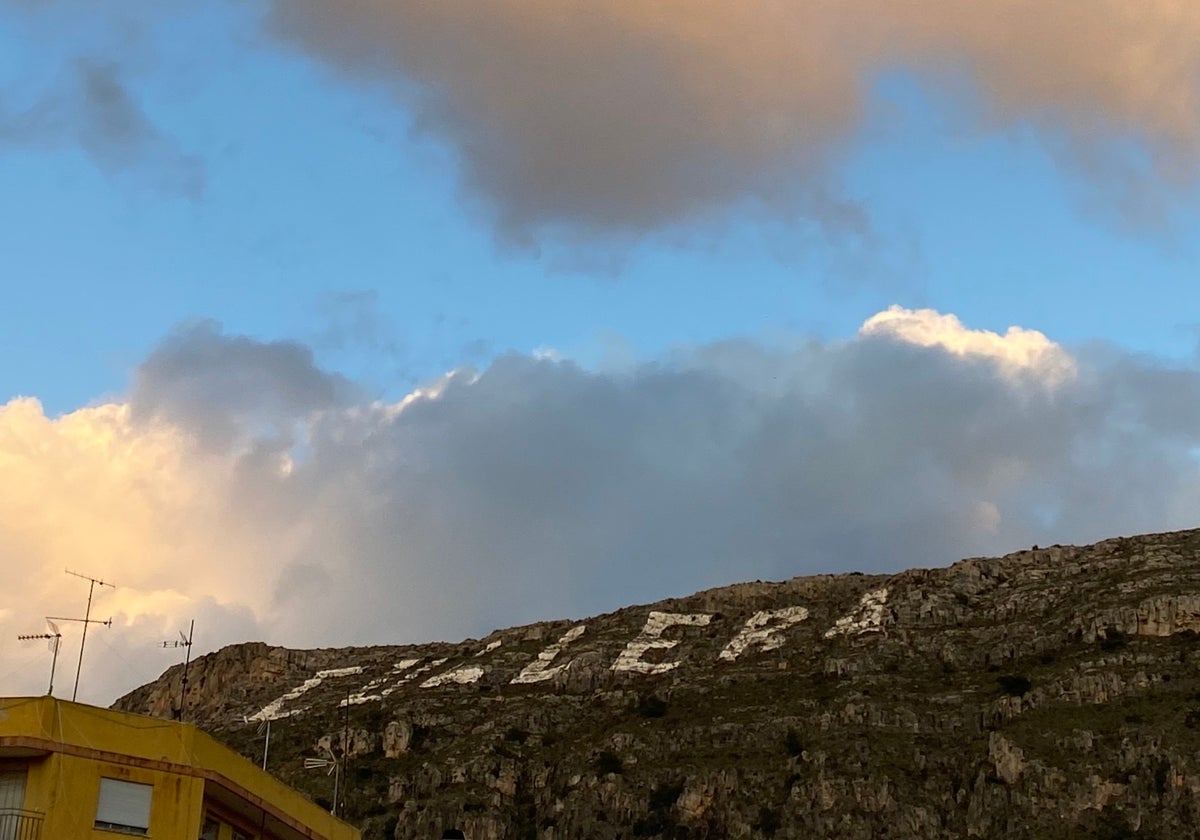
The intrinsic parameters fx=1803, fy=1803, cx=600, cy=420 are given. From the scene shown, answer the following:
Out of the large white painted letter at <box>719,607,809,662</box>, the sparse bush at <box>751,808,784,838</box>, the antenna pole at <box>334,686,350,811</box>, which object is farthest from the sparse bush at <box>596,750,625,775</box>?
the large white painted letter at <box>719,607,809,662</box>

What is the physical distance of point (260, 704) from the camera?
19388cm

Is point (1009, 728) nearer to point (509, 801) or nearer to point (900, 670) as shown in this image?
point (900, 670)

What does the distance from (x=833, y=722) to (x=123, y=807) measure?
10429cm

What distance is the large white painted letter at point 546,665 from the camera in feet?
576

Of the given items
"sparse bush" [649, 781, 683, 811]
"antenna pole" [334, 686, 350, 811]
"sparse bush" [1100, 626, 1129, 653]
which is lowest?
"sparse bush" [649, 781, 683, 811]

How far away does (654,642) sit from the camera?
182375 millimetres

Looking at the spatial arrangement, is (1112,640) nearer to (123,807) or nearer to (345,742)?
(345,742)

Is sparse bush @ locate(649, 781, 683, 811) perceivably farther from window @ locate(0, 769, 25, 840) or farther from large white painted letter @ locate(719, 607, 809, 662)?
window @ locate(0, 769, 25, 840)

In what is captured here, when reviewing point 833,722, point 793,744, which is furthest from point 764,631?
point 793,744

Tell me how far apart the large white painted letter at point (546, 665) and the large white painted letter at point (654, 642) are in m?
6.58

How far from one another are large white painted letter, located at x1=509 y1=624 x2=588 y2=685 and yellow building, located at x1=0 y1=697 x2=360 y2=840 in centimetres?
13003

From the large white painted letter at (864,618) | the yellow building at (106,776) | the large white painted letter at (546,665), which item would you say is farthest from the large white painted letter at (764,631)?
the yellow building at (106,776)

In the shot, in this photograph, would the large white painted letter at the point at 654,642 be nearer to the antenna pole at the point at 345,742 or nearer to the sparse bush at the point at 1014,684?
the antenna pole at the point at 345,742

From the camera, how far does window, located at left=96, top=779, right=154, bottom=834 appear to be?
41.9 meters
